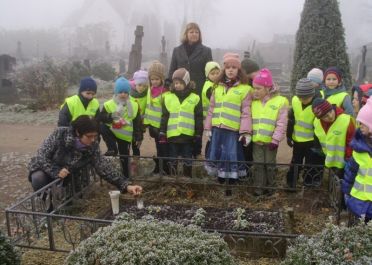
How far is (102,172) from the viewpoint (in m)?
4.38

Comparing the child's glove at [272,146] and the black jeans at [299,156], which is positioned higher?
the child's glove at [272,146]

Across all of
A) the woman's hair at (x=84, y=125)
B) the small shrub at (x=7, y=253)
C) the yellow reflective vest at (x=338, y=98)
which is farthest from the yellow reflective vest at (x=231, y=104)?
the small shrub at (x=7, y=253)

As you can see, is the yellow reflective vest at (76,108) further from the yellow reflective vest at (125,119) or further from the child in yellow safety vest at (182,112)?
the child in yellow safety vest at (182,112)

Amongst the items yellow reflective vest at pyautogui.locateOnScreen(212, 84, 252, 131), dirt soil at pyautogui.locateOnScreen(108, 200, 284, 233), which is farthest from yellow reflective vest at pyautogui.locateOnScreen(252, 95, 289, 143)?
dirt soil at pyautogui.locateOnScreen(108, 200, 284, 233)

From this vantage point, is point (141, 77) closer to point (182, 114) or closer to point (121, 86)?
point (121, 86)

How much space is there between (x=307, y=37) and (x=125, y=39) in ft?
147

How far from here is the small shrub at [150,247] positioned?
2266 mm

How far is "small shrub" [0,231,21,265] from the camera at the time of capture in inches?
105

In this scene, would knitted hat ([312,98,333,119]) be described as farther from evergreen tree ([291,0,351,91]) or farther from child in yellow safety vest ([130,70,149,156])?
evergreen tree ([291,0,351,91])

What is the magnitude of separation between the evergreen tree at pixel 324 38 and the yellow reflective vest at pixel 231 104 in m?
5.66

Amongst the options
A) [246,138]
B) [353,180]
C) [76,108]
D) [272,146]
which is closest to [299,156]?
[272,146]

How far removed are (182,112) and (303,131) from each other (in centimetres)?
142

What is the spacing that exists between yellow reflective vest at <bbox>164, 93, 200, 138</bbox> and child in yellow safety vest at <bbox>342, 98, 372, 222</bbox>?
202 cm

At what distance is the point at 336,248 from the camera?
93.0 inches
